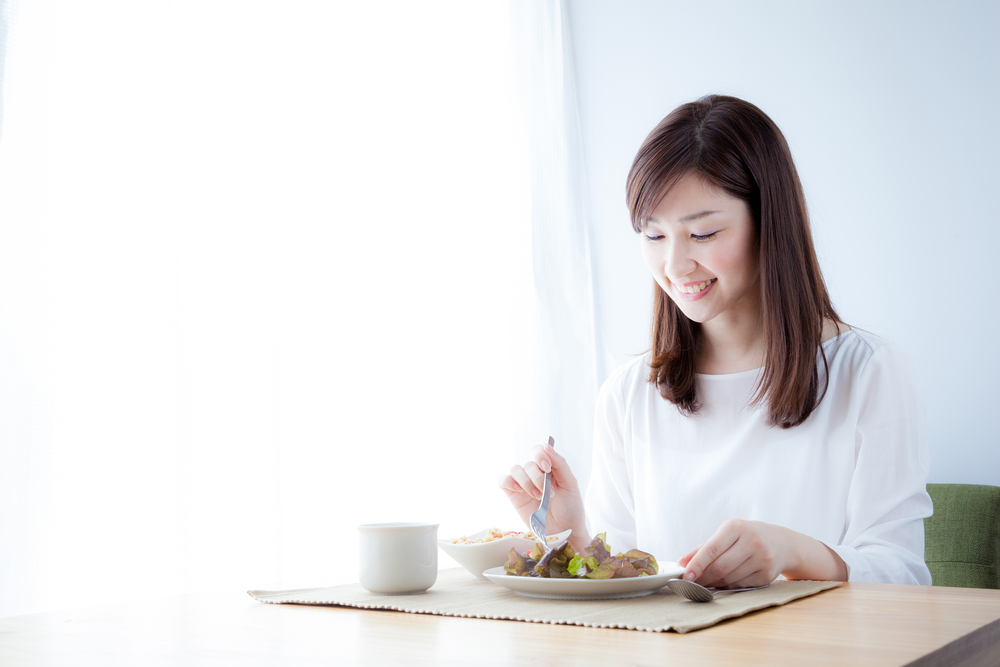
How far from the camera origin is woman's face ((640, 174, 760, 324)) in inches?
52.9

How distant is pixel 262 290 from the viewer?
202cm

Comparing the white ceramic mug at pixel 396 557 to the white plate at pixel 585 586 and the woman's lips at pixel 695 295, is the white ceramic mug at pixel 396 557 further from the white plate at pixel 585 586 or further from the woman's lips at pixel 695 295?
the woman's lips at pixel 695 295

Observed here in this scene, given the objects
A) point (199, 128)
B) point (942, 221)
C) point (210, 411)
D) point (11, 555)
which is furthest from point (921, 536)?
point (199, 128)

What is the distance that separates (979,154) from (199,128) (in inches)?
79.3

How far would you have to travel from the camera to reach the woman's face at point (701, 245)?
134cm

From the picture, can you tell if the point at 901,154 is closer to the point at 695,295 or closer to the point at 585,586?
the point at 695,295

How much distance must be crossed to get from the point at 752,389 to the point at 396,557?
2.60ft

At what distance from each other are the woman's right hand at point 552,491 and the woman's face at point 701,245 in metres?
0.38

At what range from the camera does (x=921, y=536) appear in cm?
122

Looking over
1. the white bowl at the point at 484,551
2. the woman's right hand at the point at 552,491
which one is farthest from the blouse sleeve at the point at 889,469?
the white bowl at the point at 484,551

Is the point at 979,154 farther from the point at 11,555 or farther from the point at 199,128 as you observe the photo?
the point at 11,555

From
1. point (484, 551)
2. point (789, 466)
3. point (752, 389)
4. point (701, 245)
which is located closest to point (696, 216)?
point (701, 245)

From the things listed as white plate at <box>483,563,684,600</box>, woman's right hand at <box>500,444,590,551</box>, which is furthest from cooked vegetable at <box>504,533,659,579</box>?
woman's right hand at <box>500,444,590,551</box>

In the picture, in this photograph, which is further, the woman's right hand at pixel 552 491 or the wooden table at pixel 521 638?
the woman's right hand at pixel 552 491
